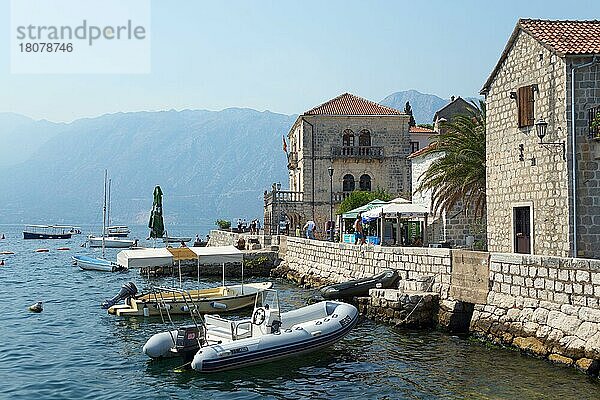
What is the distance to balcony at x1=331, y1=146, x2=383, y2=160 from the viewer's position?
46625 millimetres

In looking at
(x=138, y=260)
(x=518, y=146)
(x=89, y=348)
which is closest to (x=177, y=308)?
(x=138, y=260)

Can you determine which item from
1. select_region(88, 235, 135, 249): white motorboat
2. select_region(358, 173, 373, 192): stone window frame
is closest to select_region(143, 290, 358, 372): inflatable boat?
select_region(358, 173, 373, 192): stone window frame

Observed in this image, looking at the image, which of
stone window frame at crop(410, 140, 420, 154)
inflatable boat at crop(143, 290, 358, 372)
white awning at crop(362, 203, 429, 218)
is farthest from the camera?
stone window frame at crop(410, 140, 420, 154)

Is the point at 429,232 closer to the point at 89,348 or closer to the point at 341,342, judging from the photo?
the point at 341,342

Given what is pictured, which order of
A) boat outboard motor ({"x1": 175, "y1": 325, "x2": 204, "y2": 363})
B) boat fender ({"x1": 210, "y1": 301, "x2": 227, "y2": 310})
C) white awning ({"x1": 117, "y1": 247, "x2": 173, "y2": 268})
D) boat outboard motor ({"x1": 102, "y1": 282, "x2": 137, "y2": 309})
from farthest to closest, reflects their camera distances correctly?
boat outboard motor ({"x1": 102, "y1": 282, "x2": 137, "y2": 309})
boat fender ({"x1": 210, "y1": 301, "x2": 227, "y2": 310})
white awning ({"x1": 117, "y1": 247, "x2": 173, "y2": 268})
boat outboard motor ({"x1": 175, "y1": 325, "x2": 204, "y2": 363})

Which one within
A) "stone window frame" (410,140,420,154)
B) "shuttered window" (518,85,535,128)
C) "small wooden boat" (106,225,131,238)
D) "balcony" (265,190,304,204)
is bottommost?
"small wooden boat" (106,225,131,238)

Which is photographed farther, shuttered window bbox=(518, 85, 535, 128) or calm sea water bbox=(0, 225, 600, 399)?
shuttered window bbox=(518, 85, 535, 128)

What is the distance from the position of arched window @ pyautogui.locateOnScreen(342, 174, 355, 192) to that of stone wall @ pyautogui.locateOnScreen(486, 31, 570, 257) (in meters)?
24.1

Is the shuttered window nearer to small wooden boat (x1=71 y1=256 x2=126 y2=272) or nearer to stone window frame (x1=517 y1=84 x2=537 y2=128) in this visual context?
stone window frame (x1=517 y1=84 x2=537 y2=128)

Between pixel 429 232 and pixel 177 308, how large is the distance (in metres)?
12.1

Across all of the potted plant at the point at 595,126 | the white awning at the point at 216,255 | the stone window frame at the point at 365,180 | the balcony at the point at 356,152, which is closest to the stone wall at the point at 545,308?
the potted plant at the point at 595,126

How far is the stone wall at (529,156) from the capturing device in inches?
763

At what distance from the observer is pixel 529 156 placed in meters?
20.6

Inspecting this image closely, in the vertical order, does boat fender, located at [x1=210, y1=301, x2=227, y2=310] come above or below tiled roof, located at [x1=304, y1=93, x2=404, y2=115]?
below
